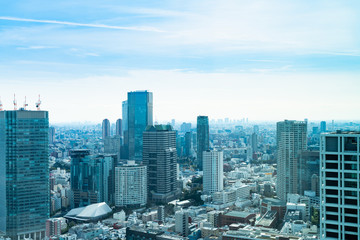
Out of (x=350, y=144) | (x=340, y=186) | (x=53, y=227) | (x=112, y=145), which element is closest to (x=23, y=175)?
(x=53, y=227)

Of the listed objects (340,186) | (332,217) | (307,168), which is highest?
(340,186)

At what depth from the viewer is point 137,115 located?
25.5 meters

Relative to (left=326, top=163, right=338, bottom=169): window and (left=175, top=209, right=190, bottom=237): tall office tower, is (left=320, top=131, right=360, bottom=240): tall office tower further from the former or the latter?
(left=175, top=209, right=190, bottom=237): tall office tower

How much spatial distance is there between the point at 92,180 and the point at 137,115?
11.9 m

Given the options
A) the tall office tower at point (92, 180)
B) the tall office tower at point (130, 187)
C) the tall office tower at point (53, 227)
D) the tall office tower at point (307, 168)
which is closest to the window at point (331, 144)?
the tall office tower at point (53, 227)

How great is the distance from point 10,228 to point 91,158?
454 centimetres

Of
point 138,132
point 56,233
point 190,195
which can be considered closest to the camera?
point 56,233

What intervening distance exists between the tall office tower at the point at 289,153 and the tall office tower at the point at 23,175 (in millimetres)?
7978

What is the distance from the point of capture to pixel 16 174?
1053 centimetres

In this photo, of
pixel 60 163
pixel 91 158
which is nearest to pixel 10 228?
pixel 91 158

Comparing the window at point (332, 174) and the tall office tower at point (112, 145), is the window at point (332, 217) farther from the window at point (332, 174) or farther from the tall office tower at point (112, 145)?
the tall office tower at point (112, 145)

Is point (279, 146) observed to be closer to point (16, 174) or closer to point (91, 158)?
point (91, 158)

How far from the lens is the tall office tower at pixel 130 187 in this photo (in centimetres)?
1376

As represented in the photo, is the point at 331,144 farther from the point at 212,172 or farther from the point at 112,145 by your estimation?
the point at 112,145
